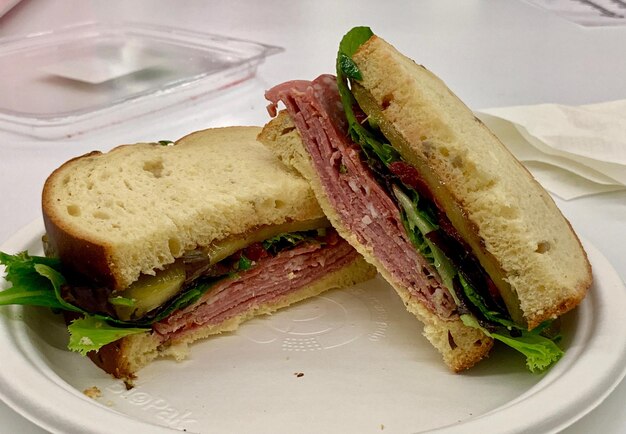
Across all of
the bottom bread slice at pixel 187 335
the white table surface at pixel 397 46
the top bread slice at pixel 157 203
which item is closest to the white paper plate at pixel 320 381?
the bottom bread slice at pixel 187 335

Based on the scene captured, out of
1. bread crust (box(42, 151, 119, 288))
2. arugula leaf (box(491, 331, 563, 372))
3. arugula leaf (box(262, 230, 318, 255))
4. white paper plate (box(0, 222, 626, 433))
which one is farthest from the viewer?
arugula leaf (box(262, 230, 318, 255))

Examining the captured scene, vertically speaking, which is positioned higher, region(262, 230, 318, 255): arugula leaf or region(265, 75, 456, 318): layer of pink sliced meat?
region(265, 75, 456, 318): layer of pink sliced meat

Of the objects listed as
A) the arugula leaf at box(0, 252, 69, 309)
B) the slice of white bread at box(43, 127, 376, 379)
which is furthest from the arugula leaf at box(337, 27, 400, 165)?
the arugula leaf at box(0, 252, 69, 309)

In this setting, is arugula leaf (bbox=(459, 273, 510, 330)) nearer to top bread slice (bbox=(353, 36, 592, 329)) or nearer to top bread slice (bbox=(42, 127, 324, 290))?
top bread slice (bbox=(353, 36, 592, 329))

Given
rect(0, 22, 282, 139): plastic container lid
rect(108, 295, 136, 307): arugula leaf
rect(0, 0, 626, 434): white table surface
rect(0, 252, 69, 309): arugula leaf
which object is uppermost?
rect(0, 252, 69, 309): arugula leaf

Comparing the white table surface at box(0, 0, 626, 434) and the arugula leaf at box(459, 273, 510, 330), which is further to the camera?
the white table surface at box(0, 0, 626, 434)

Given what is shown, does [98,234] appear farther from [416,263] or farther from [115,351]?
[416,263]

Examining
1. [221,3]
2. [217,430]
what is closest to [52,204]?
[217,430]

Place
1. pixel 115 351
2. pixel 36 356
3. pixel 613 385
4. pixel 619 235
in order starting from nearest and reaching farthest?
pixel 613 385, pixel 36 356, pixel 115 351, pixel 619 235
